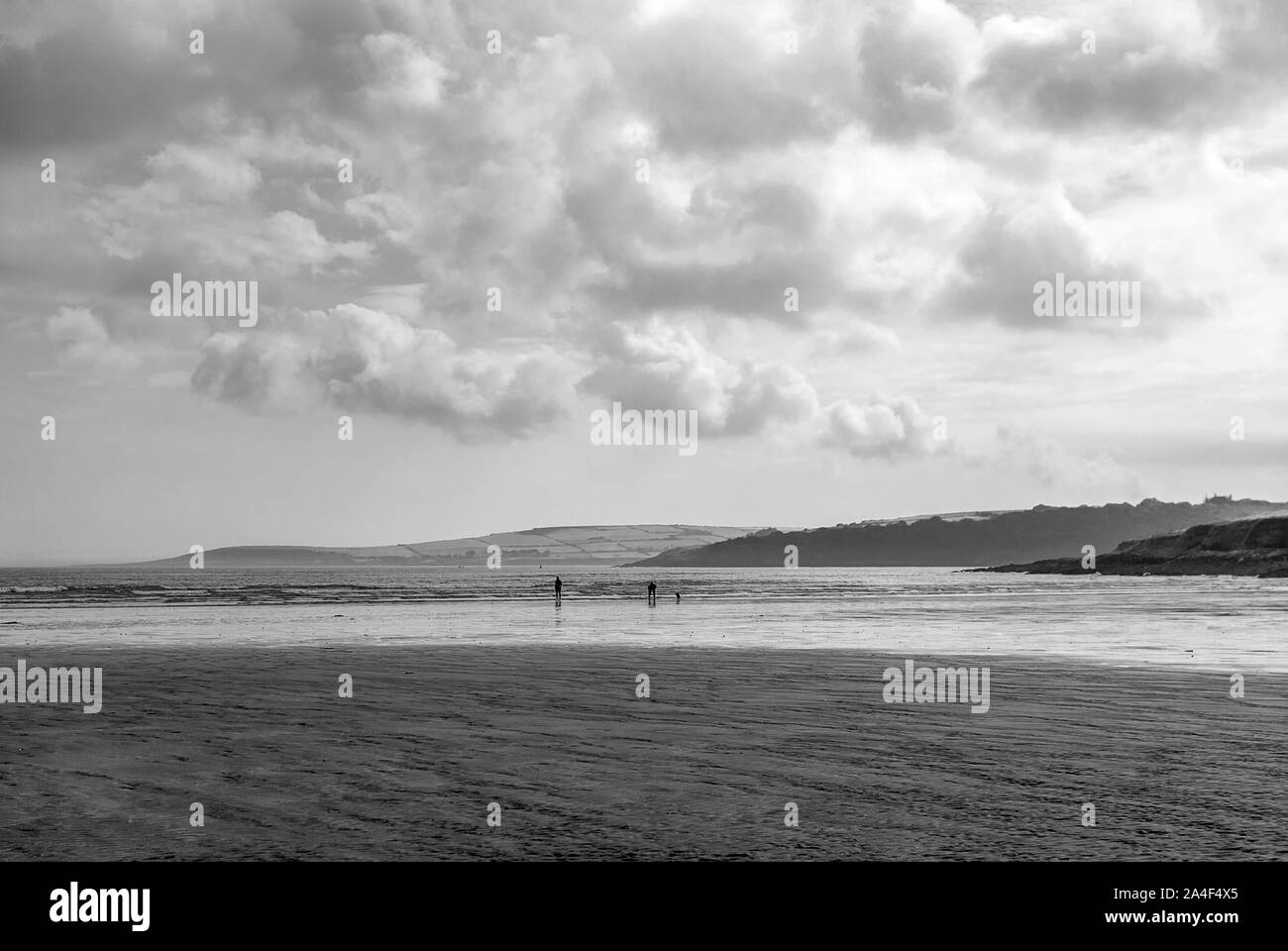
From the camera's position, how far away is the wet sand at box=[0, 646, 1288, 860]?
9867 mm

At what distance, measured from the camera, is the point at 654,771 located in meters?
13.2

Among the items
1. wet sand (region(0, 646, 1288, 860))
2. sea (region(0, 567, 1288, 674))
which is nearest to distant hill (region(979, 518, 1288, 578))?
sea (region(0, 567, 1288, 674))

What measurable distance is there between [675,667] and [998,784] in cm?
1513

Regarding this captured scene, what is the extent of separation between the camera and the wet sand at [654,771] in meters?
9.87

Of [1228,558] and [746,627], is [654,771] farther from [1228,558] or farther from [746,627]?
[1228,558]

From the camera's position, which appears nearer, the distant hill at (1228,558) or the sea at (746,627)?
the sea at (746,627)

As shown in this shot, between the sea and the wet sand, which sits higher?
the wet sand

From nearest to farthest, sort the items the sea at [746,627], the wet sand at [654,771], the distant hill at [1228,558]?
the wet sand at [654,771] → the sea at [746,627] → the distant hill at [1228,558]

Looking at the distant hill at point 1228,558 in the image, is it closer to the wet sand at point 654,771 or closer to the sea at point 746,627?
the sea at point 746,627

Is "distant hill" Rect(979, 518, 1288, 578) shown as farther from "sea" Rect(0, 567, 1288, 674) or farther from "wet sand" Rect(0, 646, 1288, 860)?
"wet sand" Rect(0, 646, 1288, 860)

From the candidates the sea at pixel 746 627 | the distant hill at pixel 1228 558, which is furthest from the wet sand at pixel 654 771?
the distant hill at pixel 1228 558

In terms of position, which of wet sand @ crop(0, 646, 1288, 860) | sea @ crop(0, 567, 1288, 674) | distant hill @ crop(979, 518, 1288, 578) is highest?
wet sand @ crop(0, 646, 1288, 860)
